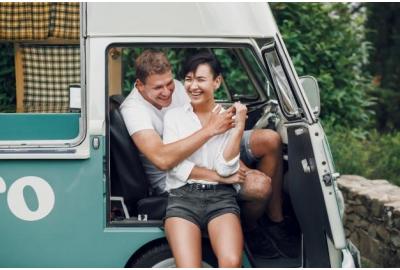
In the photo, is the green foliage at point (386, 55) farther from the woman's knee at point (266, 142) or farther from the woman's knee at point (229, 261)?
the woman's knee at point (229, 261)

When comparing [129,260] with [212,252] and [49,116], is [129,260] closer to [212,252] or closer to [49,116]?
[212,252]

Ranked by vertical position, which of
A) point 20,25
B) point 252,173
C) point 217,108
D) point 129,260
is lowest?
point 129,260

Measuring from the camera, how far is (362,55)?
33.4ft

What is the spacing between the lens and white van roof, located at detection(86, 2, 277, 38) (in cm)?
464

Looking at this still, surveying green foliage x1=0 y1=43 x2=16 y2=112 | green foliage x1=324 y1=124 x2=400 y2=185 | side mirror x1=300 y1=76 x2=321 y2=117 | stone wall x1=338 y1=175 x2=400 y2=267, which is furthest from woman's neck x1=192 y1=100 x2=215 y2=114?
green foliage x1=324 y1=124 x2=400 y2=185

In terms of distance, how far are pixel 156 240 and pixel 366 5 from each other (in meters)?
10.6

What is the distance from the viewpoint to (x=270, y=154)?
16.1 ft

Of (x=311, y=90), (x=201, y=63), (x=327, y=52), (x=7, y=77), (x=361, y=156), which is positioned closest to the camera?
(x=201, y=63)

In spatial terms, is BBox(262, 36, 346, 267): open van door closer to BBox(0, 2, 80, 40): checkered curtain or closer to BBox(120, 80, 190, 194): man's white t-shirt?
BBox(120, 80, 190, 194): man's white t-shirt

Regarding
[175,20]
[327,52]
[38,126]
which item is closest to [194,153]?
[175,20]

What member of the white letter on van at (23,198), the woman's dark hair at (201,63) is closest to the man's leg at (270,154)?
the woman's dark hair at (201,63)

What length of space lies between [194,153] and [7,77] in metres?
3.14

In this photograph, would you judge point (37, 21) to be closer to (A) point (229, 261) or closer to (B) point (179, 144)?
(B) point (179, 144)

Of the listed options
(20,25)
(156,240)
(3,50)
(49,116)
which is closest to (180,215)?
(156,240)
